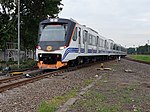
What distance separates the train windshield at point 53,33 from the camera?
59.1 feet

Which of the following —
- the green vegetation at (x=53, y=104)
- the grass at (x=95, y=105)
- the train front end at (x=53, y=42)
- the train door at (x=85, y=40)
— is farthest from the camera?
the train door at (x=85, y=40)

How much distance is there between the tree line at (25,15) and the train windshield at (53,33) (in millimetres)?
12355

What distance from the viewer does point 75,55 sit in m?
19.5

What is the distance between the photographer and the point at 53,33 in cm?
1823

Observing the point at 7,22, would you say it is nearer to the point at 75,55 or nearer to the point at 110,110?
the point at 75,55

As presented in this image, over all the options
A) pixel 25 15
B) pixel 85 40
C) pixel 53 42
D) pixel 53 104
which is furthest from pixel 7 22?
pixel 53 104

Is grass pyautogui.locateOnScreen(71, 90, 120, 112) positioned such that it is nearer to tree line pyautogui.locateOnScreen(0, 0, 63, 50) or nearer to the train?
the train

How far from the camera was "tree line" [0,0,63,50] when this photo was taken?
30812mm

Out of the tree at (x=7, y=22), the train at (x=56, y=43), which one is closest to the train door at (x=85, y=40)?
the train at (x=56, y=43)

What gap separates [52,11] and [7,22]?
16.4 feet

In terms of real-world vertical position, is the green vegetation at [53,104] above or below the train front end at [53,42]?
below

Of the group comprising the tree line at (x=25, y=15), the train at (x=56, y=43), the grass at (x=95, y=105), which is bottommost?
the grass at (x=95, y=105)

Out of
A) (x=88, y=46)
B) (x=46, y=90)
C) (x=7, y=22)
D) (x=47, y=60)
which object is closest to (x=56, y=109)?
(x=46, y=90)

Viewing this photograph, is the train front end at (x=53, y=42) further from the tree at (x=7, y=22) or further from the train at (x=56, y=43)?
the tree at (x=7, y=22)
